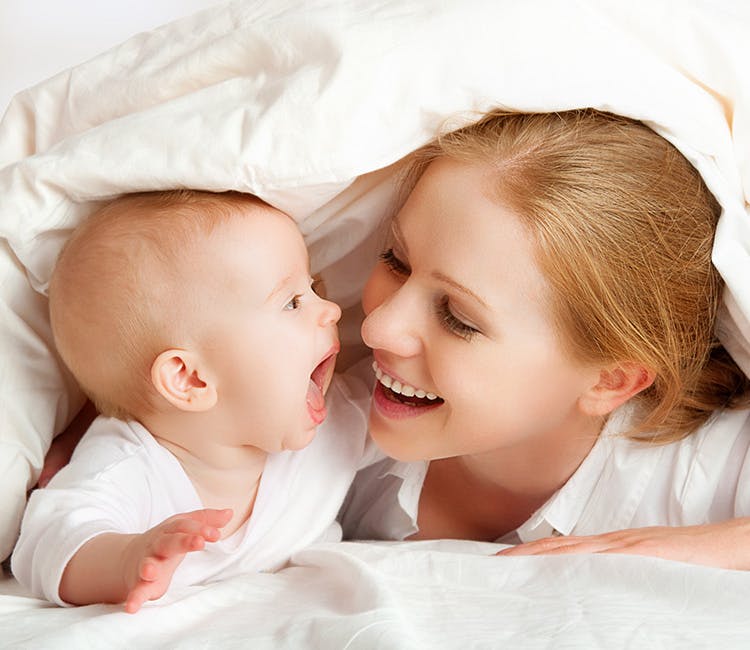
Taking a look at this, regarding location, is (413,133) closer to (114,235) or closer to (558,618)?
(114,235)

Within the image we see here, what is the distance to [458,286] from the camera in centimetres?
130

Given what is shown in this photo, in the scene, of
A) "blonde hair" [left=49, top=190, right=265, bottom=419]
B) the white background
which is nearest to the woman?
"blonde hair" [left=49, top=190, right=265, bottom=419]

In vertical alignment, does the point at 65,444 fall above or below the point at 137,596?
below

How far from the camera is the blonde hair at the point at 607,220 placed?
129cm

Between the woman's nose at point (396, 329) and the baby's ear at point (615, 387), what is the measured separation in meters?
0.23

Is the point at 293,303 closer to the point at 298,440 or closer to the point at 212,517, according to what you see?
the point at 298,440

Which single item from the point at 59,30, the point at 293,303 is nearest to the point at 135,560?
the point at 293,303

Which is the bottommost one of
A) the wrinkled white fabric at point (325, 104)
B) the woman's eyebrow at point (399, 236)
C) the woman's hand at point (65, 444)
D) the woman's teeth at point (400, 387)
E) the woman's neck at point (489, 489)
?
the woman's neck at point (489, 489)

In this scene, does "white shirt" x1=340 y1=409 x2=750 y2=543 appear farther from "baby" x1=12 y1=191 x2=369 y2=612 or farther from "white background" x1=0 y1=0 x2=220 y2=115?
"white background" x1=0 y1=0 x2=220 y2=115

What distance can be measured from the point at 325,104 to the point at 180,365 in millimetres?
322

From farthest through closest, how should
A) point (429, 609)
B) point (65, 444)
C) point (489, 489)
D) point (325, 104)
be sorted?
point (489, 489) → point (65, 444) → point (325, 104) → point (429, 609)

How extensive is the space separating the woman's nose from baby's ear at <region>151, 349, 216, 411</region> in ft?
0.62

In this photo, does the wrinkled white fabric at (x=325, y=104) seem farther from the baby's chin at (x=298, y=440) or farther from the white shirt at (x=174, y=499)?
the baby's chin at (x=298, y=440)

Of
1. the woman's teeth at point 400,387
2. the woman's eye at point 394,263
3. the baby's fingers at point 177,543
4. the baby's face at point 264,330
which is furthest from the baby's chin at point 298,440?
the baby's fingers at point 177,543
